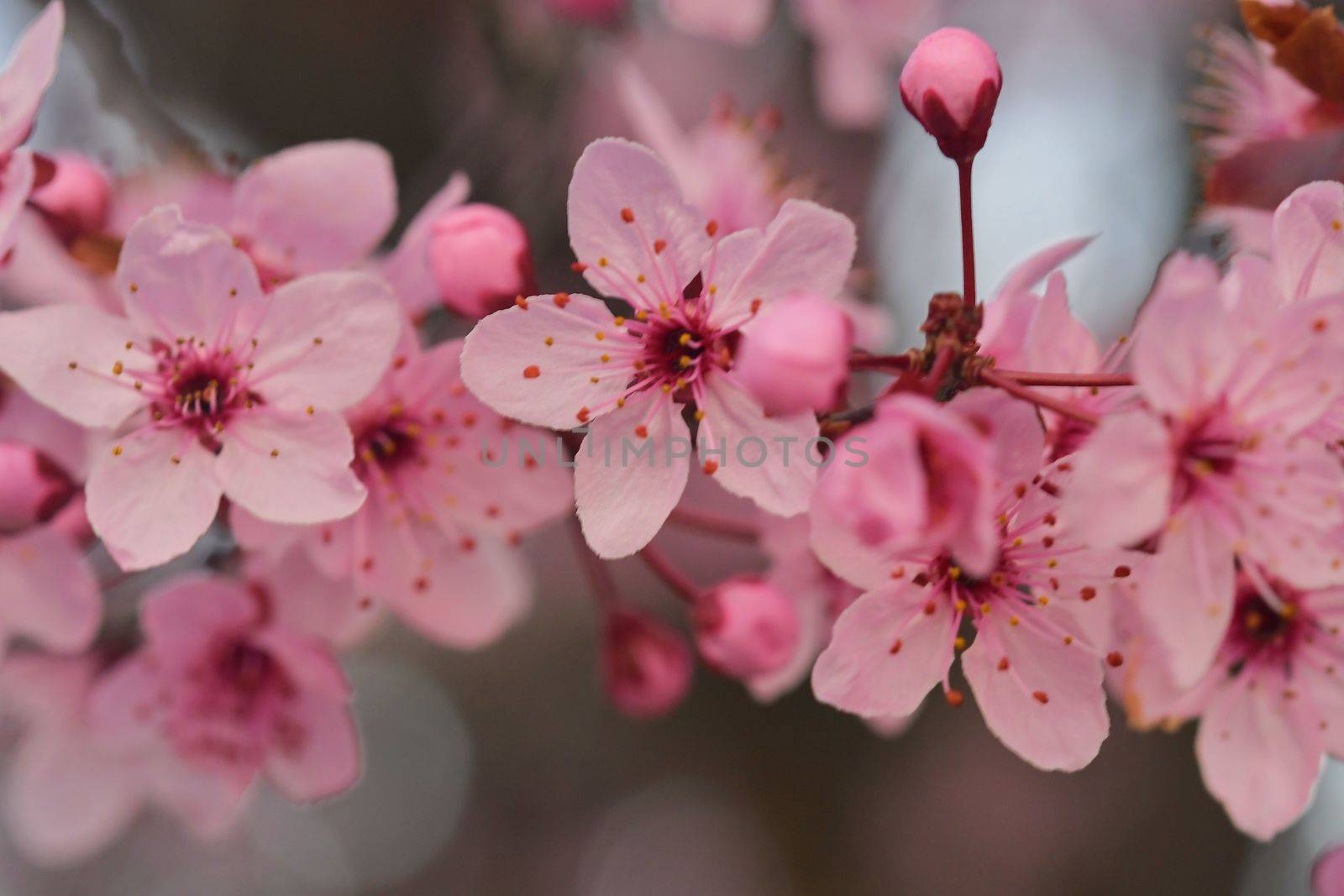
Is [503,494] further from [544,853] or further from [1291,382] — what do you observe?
[544,853]

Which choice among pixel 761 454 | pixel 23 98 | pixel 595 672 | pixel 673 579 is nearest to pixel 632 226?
pixel 761 454

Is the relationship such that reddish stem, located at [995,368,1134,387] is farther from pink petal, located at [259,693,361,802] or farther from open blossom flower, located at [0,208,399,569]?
pink petal, located at [259,693,361,802]

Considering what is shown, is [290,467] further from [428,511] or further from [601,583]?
[601,583]

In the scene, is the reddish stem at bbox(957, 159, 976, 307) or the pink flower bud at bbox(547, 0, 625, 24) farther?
the pink flower bud at bbox(547, 0, 625, 24)

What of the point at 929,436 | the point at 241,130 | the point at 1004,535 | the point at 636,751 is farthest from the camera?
the point at 636,751

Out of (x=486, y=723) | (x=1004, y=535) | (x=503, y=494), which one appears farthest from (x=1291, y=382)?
(x=486, y=723)

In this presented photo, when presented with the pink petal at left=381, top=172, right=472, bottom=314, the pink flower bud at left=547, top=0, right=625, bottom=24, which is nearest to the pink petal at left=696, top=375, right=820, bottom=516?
the pink petal at left=381, top=172, right=472, bottom=314

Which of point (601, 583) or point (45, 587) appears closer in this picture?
point (45, 587)
